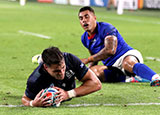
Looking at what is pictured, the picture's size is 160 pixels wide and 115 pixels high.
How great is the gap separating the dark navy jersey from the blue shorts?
1973 millimetres

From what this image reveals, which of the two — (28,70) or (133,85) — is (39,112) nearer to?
(133,85)

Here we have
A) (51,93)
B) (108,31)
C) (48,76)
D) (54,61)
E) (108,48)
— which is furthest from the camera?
(108,31)

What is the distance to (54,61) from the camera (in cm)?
495

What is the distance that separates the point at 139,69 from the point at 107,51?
2.05 feet

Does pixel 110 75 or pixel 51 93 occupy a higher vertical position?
pixel 51 93

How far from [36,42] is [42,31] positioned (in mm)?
3385

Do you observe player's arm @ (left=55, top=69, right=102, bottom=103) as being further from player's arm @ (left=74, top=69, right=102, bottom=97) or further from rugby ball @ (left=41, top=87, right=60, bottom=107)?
rugby ball @ (left=41, top=87, right=60, bottom=107)

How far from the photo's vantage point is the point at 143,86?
7.02m

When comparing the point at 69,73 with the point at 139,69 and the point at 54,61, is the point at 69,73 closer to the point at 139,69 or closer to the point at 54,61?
the point at 54,61

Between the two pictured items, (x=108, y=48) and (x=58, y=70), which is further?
(x=108, y=48)

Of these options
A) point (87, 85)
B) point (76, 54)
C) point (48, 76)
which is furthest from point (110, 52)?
point (76, 54)

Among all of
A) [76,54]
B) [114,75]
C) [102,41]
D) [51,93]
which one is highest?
[102,41]

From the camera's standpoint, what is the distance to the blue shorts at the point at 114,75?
7.40 m

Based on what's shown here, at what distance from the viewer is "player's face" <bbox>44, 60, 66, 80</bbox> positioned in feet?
16.4
